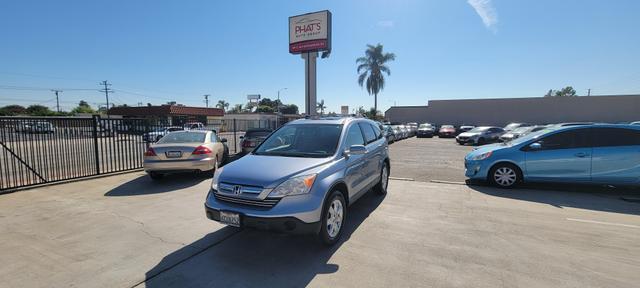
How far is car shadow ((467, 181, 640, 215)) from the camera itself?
18.2 feet

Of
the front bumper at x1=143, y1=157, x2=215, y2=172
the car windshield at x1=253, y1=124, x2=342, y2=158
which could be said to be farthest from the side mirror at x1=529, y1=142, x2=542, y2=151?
the front bumper at x1=143, y1=157, x2=215, y2=172

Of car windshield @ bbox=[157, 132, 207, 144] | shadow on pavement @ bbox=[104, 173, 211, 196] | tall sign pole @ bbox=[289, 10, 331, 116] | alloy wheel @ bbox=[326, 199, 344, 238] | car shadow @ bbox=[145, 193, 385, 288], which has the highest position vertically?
tall sign pole @ bbox=[289, 10, 331, 116]

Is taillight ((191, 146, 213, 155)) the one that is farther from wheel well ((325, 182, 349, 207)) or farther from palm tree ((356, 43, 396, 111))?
palm tree ((356, 43, 396, 111))

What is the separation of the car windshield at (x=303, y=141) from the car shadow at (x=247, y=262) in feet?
3.91

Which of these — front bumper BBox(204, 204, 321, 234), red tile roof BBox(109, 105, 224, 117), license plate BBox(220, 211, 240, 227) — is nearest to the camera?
front bumper BBox(204, 204, 321, 234)

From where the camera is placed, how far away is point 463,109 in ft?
136

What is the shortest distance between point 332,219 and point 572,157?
5.91m

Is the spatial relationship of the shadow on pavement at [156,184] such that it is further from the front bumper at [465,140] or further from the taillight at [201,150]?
the front bumper at [465,140]

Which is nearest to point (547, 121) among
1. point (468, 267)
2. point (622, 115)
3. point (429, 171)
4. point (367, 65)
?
point (622, 115)

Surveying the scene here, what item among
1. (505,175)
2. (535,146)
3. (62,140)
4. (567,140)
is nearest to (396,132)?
(505,175)

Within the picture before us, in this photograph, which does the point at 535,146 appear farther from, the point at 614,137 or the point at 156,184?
the point at 156,184

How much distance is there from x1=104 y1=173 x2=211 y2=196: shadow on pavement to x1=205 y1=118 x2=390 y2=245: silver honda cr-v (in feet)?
12.0

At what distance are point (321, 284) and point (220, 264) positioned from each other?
124 cm

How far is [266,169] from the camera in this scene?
3742mm
